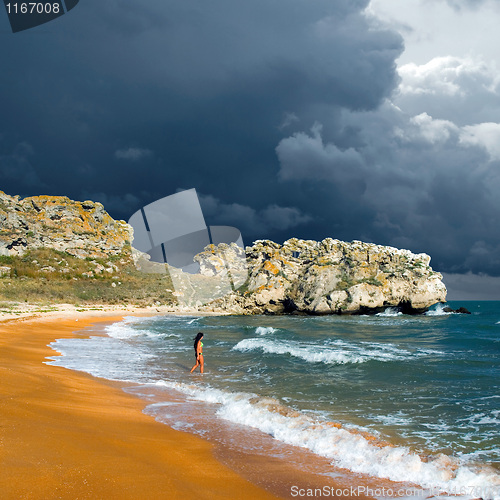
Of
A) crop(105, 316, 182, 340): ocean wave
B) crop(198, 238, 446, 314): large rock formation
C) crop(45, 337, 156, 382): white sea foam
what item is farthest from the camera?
crop(198, 238, 446, 314): large rock formation

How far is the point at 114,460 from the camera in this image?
4.25 m

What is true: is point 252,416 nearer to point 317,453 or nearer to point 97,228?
point 317,453

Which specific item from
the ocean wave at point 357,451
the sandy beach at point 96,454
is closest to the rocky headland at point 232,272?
the sandy beach at point 96,454

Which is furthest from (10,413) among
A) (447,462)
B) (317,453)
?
(447,462)

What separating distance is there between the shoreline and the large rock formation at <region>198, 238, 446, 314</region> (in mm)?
53297

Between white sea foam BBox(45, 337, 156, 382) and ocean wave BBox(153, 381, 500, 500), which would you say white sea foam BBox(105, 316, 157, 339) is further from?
ocean wave BBox(153, 381, 500, 500)

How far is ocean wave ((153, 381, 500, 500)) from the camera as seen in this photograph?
4.60 m

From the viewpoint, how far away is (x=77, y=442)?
4672mm

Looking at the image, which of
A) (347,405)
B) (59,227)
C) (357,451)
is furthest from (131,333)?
(59,227)

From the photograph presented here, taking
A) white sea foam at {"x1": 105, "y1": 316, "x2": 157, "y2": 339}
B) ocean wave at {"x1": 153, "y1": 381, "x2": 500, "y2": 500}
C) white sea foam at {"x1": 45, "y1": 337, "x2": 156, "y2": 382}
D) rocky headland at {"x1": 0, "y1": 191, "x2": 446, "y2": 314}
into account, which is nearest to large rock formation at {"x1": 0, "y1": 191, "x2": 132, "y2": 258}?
rocky headland at {"x1": 0, "y1": 191, "x2": 446, "y2": 314}

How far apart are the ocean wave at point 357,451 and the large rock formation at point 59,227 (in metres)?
76.1

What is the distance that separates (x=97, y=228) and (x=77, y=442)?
9739 centimetres

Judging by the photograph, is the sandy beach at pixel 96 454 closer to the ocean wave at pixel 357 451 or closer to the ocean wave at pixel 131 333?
the ocean wave at pixel 357 451

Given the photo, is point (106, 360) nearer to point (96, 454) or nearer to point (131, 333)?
point (96, 454)
